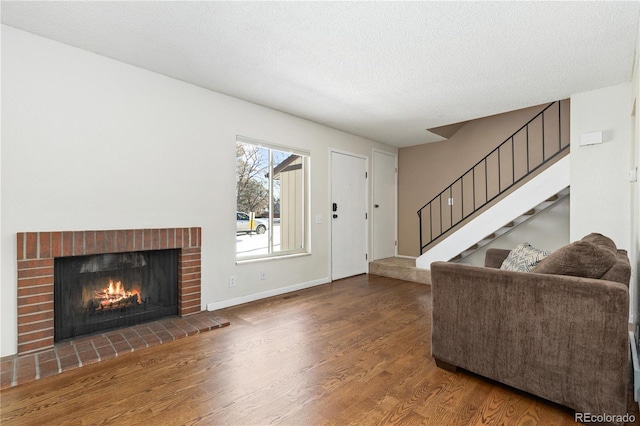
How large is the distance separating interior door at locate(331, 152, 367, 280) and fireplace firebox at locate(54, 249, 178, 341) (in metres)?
2.47

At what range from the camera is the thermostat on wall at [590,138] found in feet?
10.9

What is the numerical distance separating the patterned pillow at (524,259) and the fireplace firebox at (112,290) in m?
3.10

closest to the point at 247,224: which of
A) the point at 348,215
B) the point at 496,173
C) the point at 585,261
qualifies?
the point at 348,215

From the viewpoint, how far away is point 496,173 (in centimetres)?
512

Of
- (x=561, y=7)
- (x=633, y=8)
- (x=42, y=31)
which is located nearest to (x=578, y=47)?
(x=633, y=8)

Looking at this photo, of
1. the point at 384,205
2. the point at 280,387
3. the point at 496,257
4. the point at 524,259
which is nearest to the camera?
the point at 280,387

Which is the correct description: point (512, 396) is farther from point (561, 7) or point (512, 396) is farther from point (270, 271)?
point (270, 271)

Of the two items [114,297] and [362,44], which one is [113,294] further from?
[362,44]

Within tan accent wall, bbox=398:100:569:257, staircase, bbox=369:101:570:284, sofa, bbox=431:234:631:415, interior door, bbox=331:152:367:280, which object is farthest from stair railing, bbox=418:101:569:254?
sofa, bbox=431:234:631:415

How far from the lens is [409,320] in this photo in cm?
317

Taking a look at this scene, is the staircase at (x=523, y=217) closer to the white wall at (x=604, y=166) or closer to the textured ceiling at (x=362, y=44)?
the white wall at (x=604, y=166)

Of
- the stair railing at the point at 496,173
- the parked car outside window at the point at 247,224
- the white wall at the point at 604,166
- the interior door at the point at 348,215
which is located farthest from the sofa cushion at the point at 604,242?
the parked car outside window at the point at 247,224

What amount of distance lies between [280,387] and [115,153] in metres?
2.40

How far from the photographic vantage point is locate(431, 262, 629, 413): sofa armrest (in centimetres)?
154
